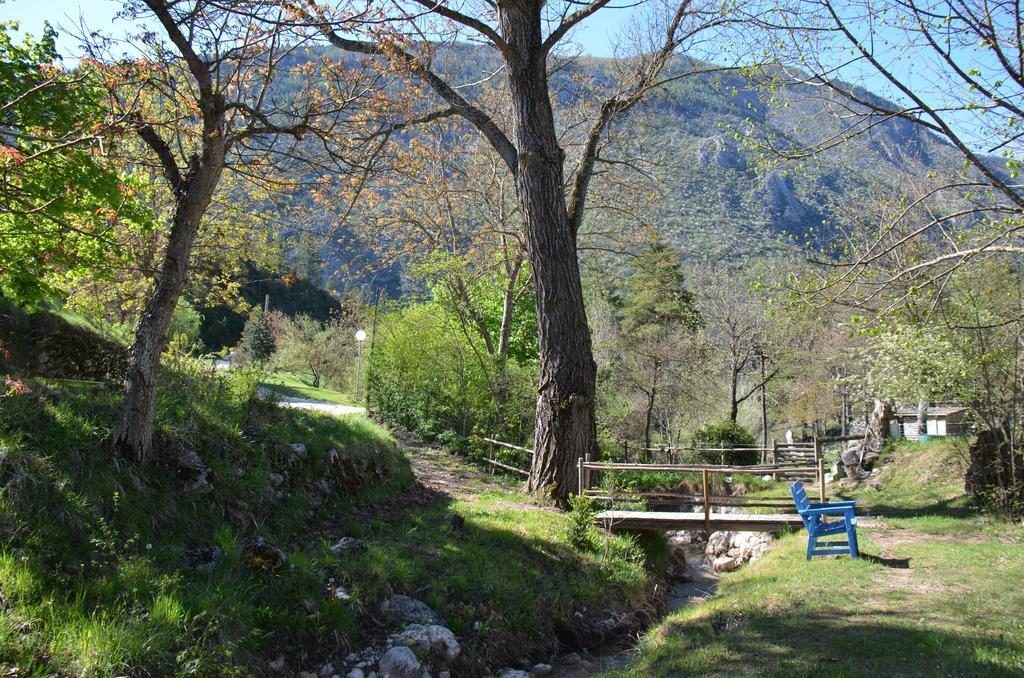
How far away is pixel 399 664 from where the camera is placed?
5.08m

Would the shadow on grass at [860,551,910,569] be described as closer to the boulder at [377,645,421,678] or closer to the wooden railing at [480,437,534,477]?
the boulder at [377,645,421,678]

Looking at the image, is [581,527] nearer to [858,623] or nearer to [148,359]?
[858,623]

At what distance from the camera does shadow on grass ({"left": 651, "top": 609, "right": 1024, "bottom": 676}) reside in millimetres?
4551

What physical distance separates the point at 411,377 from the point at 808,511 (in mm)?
11776

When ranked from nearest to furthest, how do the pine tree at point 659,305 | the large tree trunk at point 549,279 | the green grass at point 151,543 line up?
the green grass at point 151,543 < the large tree trunk at point 549,279 < the pine tree at point 659,305

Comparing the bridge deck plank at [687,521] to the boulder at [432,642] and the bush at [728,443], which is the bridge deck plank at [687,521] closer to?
the boulder at [432,642]

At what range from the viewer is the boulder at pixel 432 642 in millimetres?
5402

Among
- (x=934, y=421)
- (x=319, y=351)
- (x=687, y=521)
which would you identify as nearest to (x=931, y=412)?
(x=934, y=421)

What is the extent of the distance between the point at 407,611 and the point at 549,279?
5.52 metres

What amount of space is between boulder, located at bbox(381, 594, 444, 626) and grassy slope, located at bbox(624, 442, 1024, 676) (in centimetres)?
191

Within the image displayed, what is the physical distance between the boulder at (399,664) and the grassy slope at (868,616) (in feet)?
6.35

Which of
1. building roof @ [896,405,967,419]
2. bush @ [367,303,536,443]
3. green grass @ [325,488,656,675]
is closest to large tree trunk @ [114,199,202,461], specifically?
green grass @ [325,488,656,675]

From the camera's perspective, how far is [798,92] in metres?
7.97

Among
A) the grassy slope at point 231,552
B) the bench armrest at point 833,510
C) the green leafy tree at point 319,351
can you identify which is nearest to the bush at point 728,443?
the bench armrest at point 833,510
